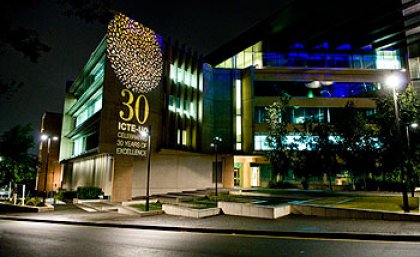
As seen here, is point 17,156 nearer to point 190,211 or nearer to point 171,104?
point 171,104

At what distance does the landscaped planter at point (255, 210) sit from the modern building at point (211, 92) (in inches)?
264

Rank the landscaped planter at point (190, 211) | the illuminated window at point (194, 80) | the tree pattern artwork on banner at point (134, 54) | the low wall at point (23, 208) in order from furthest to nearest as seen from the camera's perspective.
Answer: the illuminated window at point (194, 80) → the tree pattern artwork on banner at point (134, 54) → the low wall at point (23, 208) → the landscaped planter at point (190, 211)

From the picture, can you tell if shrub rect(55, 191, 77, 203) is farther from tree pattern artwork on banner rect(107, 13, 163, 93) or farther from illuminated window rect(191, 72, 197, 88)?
illuminated window rect(191, 72, 197, 88)

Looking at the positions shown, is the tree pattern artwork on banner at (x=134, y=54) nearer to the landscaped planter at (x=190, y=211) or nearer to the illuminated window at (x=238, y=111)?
the landscaped planter at (x=190, y=211)

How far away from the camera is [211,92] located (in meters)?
38.2

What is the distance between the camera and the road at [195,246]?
763 cm

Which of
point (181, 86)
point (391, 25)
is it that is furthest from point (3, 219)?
point (391, 25)

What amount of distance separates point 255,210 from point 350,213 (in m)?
4.57

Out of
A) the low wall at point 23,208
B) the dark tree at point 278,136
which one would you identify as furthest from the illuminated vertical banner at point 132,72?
the dark tree at point 278,136

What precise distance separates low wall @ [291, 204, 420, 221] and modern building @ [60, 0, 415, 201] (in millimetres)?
8951

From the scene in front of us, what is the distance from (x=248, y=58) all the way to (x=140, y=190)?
27.1 meters

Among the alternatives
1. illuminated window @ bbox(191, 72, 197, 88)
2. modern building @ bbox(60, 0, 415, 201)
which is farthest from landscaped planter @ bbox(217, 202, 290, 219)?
illuminated window @ bbox(191, 72, 197, 88)

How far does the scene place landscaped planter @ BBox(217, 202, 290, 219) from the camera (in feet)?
48.2

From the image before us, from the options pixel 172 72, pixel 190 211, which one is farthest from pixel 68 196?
pixel 190 211
